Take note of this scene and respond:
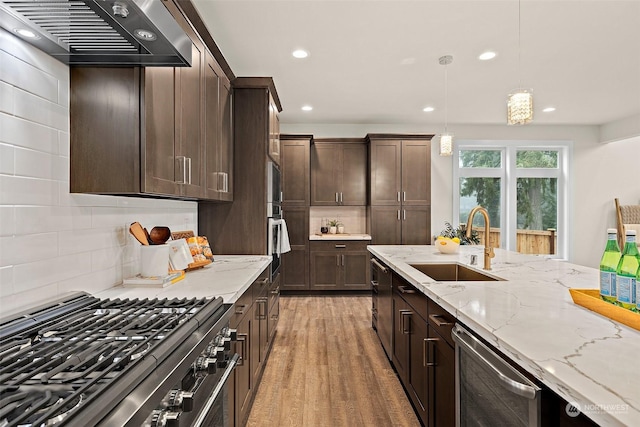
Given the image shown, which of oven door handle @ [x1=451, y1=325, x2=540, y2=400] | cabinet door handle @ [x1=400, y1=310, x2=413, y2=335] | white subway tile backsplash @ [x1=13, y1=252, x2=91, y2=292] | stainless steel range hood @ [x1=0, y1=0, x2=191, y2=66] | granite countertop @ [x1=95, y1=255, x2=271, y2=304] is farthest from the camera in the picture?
cabinet door handle @ [x1=400, y1=310, x2=413, y2=335]

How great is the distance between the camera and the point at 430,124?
5.99m

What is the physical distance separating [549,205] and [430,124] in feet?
8.67

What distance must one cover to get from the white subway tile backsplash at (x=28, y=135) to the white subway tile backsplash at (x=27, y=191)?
0.42 feet

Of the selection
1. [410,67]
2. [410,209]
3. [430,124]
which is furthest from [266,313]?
[430,124]

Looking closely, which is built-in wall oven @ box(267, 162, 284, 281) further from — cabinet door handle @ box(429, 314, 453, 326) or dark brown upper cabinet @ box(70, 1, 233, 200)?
cabinet door handle @ box(429, 314, 453, 326)

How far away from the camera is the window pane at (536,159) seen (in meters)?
6.21

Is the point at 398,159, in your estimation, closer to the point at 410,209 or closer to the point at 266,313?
the point at 410,209

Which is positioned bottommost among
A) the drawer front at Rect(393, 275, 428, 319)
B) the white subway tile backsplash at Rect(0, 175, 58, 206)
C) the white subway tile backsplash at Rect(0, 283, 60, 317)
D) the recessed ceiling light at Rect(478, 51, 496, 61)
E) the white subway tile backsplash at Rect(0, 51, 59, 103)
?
the drawer front at Rect(393, 275, 428, 319)

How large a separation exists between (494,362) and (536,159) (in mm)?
6295

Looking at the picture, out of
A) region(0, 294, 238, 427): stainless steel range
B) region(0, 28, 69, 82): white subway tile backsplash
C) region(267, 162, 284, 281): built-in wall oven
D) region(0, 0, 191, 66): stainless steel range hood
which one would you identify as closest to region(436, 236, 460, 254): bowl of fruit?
region(267, 162, 284, 281): built-in wall oven

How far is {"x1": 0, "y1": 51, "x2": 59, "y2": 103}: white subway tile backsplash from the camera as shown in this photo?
1226 mm

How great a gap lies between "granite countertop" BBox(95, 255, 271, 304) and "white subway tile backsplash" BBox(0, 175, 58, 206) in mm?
525

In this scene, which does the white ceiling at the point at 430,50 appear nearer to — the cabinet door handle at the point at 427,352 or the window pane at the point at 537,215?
the window pane at the point at 537,215

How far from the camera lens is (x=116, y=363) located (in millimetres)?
849
